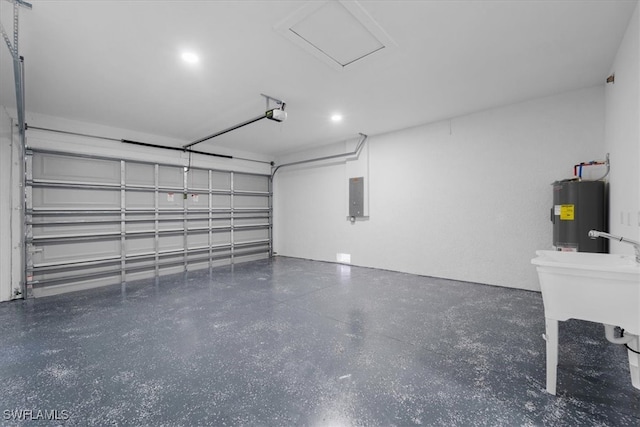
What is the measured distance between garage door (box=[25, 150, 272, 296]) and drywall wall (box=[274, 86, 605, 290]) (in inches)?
101

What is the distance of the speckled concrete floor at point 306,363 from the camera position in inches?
63.7

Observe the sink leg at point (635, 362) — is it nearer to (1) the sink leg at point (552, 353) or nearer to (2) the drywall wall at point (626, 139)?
(1) the sink leg at point (552, 353)

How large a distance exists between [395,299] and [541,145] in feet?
9.64

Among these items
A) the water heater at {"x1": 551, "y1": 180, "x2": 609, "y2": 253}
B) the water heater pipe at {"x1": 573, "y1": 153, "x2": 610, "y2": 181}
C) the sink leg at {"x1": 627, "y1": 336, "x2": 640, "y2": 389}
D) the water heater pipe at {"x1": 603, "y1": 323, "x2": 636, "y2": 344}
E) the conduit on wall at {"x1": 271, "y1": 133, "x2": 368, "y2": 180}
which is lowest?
the sink leg at {"x1": 627, "y1": 336, "x2": 640, "y2": 389}

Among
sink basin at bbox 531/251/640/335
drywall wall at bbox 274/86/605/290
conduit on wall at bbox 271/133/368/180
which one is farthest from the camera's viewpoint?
conduit on wall at bbox 271/133/368/180

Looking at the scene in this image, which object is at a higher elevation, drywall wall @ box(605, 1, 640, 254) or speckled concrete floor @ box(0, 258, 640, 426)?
drywall wall @ box(605, 1, 640, 254)

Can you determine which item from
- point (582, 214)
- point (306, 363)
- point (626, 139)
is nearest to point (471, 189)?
point (582, 214)

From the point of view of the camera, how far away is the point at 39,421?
5.12 ft

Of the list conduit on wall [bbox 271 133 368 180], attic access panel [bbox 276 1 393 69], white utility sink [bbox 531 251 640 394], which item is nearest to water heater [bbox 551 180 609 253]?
white utility sink [bbox 531 251 640 394]

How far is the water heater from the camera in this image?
2.97 m

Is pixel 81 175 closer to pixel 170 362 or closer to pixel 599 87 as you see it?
pixel 170 362

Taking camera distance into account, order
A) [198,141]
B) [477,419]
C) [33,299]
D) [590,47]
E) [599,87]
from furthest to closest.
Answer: [198,141] < [33,299] < [599,87] < [590,47] < [477,419]

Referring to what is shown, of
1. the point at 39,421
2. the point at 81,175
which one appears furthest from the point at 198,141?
the point at 39,421

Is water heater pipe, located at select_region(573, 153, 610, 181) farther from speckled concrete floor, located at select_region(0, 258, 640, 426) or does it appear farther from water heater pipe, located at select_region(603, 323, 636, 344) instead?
water heater pipe, located at select_region(603, 323, 636, 344)
